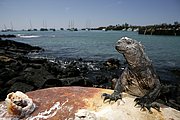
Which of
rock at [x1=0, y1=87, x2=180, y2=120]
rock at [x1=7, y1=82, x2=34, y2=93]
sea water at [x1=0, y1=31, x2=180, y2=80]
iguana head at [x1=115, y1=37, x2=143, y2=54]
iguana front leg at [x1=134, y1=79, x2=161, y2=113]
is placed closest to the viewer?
rock at [x1=0, y1=87, x2=180, y2=120]

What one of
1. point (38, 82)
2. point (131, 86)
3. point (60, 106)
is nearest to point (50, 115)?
point (60, 106)

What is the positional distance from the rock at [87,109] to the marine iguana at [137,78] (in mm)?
166

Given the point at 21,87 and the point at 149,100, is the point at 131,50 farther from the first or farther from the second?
the point at 21,87

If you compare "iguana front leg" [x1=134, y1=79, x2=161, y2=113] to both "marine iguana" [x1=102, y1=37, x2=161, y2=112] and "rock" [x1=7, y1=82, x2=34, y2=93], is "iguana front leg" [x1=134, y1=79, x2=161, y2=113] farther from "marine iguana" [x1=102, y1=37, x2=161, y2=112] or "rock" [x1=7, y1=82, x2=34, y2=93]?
"rock" [x1=7, y1=82, x2=34, y2=93]

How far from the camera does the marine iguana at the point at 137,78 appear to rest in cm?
428

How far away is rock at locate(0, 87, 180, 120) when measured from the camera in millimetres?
3877

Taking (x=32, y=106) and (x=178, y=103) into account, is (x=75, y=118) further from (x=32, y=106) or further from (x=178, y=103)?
(x=178, y=103)

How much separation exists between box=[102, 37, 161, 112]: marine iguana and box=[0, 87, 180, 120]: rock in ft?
0.55

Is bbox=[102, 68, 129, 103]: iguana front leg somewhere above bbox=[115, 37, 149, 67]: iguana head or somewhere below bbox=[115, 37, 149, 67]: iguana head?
below

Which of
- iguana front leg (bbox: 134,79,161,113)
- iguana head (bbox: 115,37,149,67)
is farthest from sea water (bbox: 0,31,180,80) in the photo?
iguana head (bbox: 115,37,149,67)

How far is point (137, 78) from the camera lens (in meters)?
4.71

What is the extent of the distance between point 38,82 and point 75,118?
8.89m

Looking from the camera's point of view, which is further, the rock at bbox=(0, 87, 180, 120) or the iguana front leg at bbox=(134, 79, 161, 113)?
the iguana front leg at bbox=(134, 79, 161, 113)

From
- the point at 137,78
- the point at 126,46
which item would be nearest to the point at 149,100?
the point at 137,78
